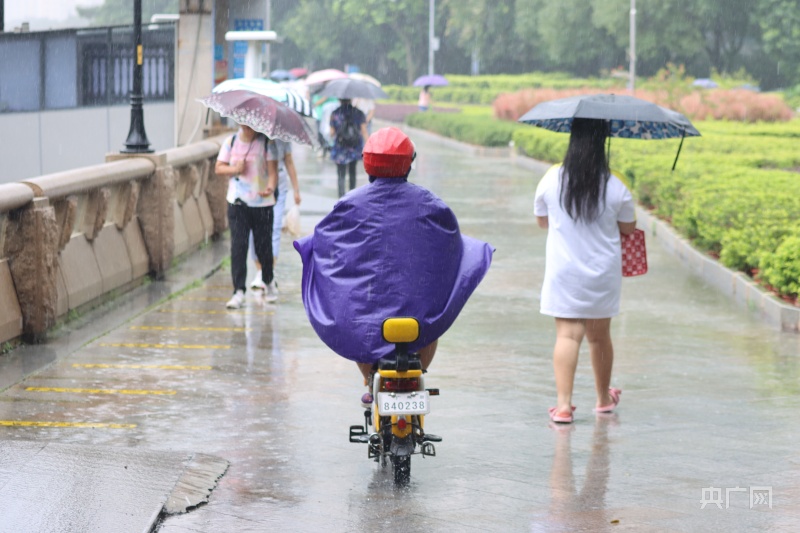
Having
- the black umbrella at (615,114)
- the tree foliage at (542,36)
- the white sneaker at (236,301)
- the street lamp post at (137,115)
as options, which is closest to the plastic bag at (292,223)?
the white sneaker at (236,301)

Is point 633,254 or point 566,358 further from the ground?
point 633,254

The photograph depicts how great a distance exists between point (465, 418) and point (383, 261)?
190cm

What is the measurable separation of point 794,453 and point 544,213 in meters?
1.94

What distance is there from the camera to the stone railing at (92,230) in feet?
30.9

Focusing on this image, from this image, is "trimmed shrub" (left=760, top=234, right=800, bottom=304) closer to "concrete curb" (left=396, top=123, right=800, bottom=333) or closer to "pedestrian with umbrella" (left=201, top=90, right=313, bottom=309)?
"concrete curb" (left=396, top=123, right=800, bottom=333)

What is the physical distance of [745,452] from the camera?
23.1 feet

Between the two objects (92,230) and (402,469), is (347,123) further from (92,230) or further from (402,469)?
(402,469)

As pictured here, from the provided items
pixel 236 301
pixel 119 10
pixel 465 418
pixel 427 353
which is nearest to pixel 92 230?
pixel 236 301

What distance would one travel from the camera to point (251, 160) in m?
11.0

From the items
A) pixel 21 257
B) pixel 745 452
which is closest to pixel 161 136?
pixel 21 257

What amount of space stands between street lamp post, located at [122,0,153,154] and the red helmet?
7.21 m

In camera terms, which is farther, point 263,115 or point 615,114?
point 263,115

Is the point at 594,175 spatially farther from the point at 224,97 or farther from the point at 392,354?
the point at 224,97

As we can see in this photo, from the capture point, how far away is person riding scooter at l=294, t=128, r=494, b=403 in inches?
244
